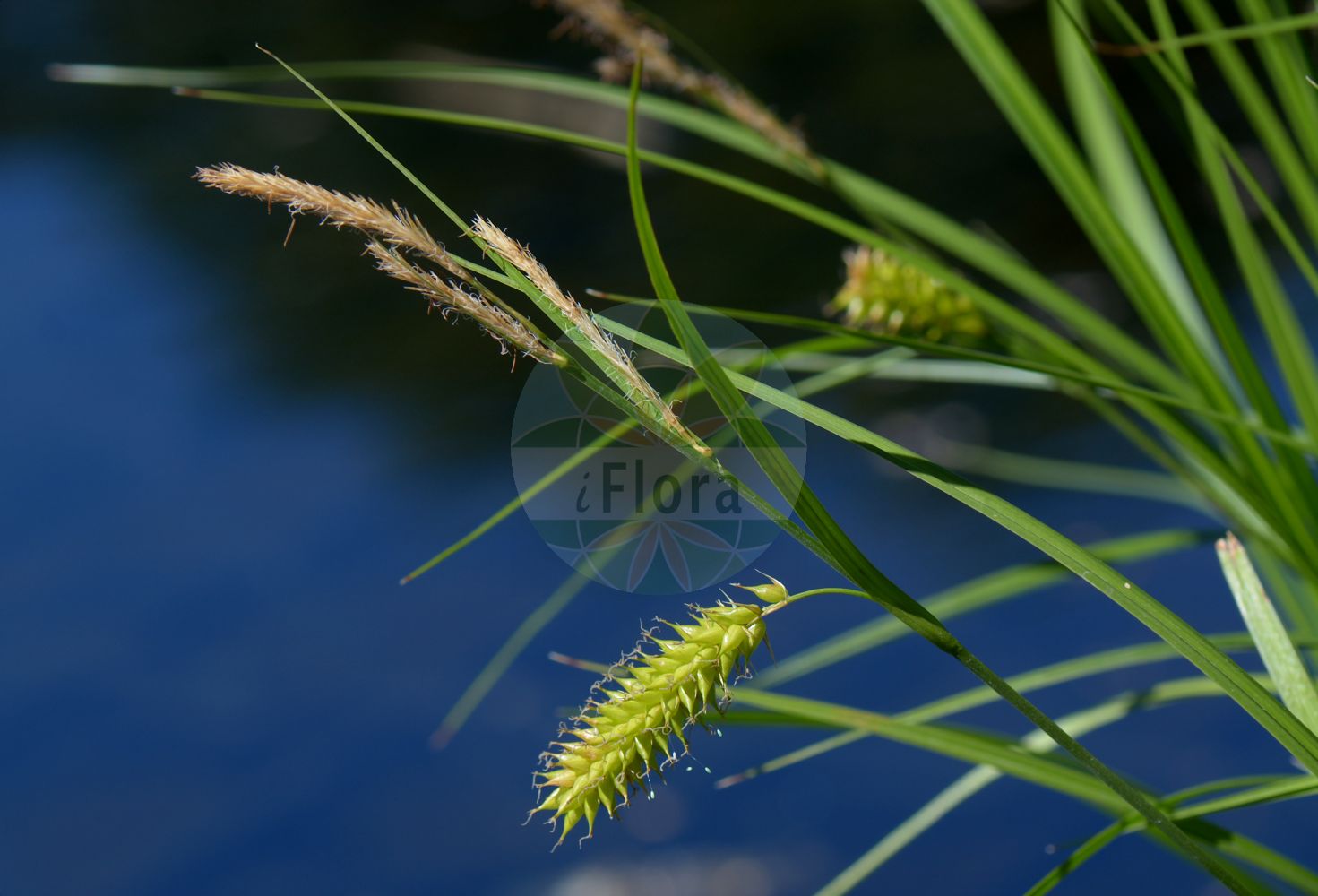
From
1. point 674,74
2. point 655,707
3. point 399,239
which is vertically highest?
point 674,74

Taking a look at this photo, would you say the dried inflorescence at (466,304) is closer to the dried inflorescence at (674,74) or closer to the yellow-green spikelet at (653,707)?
the yellow-green spikelet at (653,707)

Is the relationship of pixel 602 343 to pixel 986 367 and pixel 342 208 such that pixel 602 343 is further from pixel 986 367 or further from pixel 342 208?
pixel 986 367

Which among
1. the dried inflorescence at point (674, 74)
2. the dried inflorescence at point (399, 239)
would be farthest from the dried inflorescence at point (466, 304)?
the dried inflorescence at point (674, 74)

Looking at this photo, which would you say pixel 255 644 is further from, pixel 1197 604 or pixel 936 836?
pixel 1197 604

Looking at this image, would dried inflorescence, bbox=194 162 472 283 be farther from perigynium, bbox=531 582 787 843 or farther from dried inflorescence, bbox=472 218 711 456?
perigynium, bbox=531 582 787 843

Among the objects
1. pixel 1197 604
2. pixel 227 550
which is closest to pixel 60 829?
pixel 227 550

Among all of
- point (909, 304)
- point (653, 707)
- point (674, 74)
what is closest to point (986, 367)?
point (909, 304)

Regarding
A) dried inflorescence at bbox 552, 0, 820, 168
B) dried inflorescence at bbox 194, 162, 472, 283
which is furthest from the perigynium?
dried inflorescence at bbox 552, 0, 820, 168
